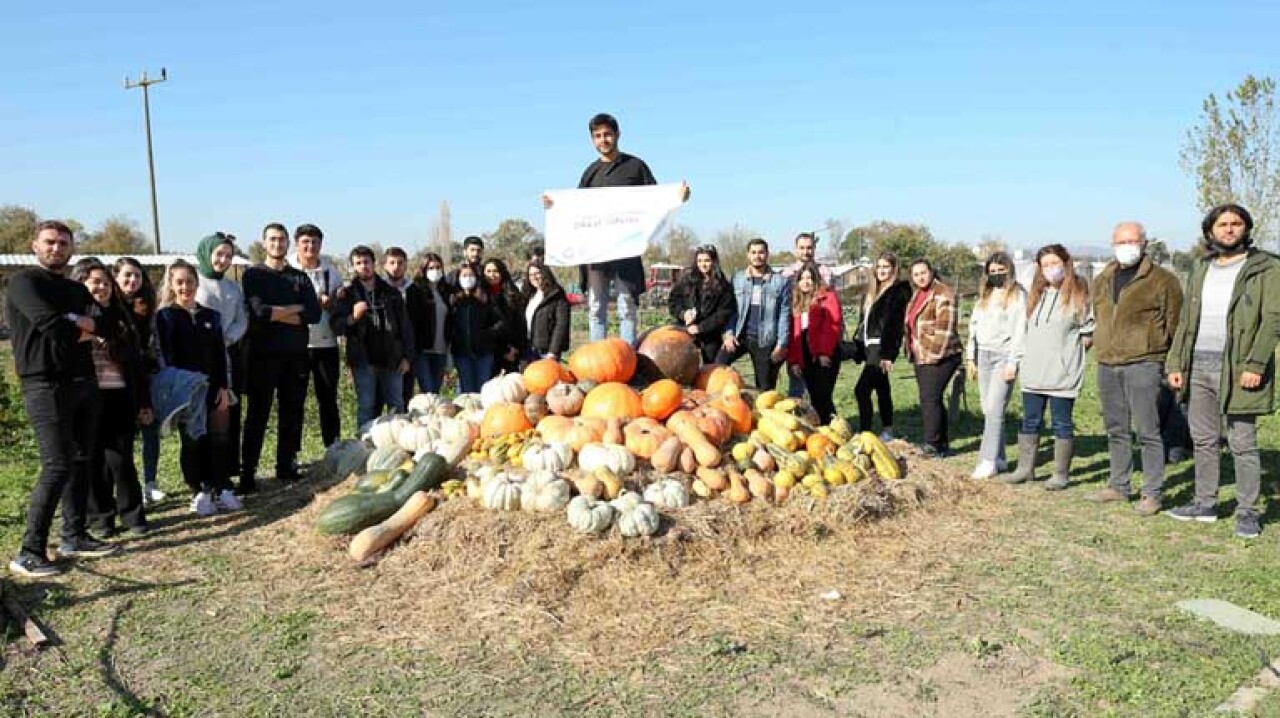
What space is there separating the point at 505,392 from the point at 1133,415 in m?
5.18

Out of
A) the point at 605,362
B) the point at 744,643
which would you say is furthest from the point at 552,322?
the point at 744,643

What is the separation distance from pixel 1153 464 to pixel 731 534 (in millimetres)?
3716

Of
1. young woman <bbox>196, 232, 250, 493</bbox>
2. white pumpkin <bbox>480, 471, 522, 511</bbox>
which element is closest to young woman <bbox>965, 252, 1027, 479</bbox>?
white pumpkin <bbox>480, 471, 522, 511</bbox>

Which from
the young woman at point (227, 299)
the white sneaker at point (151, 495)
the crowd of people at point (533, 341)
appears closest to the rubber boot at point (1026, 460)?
the crowd of people at point (533, 341)

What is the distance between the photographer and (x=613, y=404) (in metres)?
6.63

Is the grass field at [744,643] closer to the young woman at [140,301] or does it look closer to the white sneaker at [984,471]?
the young woman at [140,301]

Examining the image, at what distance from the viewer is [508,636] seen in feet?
14.5

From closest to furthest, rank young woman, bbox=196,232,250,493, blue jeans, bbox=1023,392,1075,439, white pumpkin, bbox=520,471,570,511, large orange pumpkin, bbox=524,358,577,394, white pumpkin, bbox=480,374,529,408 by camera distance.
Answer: white pumpkin, bbox=520,471,570,511 → young woman, bbox=196,232,250,493 → large orange pumpkin, bbox=524,358,577,394 → white pumpkin, bbox=480,374,529,408 → blue jeans, bbox=1023,392,1075,439

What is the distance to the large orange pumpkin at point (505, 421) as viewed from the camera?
21.9 feet

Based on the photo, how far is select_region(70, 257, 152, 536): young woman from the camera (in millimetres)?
5852

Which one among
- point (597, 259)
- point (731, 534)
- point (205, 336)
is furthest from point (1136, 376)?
point (205, 336)

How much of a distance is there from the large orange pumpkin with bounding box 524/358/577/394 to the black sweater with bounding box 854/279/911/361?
3.66 m

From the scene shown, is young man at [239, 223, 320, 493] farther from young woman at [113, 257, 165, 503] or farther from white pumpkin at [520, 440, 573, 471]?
white pumpkin at [520, 440, 573, 471]

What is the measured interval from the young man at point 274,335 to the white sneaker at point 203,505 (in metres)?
0.66
